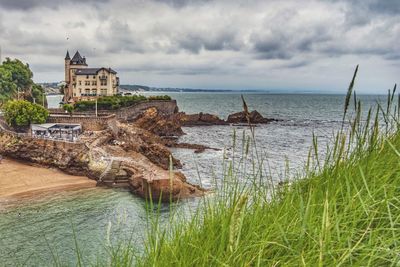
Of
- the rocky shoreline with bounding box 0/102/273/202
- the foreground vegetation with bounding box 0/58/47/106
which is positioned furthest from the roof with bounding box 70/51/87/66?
the rocky shoreline with bounding box 0/102/273/202

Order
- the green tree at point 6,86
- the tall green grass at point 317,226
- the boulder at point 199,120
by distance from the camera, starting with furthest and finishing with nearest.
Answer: the boulder at point 199,120, the green tree at point 6,86, the tall green grass at point 317,226

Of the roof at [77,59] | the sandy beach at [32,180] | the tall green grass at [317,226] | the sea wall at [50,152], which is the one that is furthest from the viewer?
the roof at [77,59]

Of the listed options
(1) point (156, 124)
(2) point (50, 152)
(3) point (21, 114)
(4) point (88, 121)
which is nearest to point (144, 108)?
(1) point (156, 124)

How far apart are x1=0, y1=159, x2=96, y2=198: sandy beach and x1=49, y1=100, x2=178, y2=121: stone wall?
1916 cm

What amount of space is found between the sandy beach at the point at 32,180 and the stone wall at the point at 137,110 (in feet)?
62.9

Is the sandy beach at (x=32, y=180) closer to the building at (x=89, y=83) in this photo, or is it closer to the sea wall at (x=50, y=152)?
the sea wall at (x=50, y=152)

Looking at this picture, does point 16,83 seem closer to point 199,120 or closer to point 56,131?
point 199,120

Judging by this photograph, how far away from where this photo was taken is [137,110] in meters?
56.6

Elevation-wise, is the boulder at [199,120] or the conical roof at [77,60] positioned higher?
the conical roof at [77,60]

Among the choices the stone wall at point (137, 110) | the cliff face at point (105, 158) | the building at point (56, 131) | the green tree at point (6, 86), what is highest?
the green tree at point (6, 86)

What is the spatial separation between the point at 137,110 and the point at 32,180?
30763 mm

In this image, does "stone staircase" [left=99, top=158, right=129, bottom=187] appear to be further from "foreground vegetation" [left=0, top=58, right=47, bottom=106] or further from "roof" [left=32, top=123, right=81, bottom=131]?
"foreground vegetation" [left=0, top=58, right=47, bottom=106]

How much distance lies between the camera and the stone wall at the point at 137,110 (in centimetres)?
4969

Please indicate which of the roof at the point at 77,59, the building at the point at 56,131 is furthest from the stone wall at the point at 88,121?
the roof at the point at 77,59
